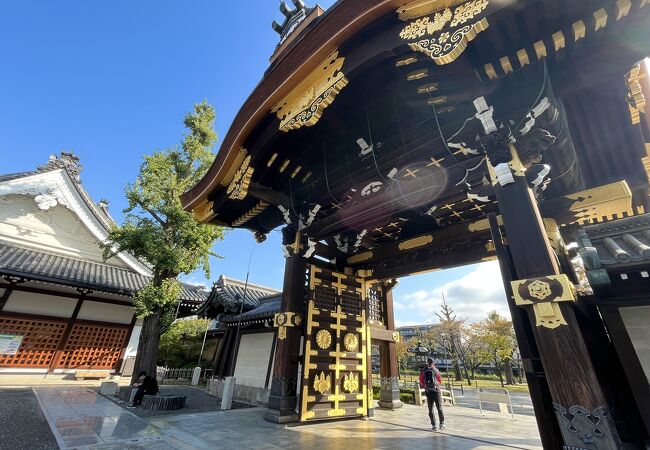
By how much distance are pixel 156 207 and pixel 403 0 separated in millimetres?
10365

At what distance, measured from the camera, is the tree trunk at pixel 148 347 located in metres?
9.42

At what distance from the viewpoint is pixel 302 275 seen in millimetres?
6398

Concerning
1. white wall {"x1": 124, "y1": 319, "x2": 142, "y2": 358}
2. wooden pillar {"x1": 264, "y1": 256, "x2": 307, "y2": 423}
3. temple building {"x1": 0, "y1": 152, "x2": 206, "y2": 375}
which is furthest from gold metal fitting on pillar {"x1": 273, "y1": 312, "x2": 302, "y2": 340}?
white wall {"x1": 124, "y1": 319, "x2": 142, "y2": 358}

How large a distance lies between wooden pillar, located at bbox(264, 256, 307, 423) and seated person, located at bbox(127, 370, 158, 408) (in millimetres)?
4785

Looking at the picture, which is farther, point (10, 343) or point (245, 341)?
point (245, 341)

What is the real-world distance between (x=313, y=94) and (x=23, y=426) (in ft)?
25.9

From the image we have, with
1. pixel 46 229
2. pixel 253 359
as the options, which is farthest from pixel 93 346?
pixel 253 359

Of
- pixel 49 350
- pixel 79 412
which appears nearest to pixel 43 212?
pixel 49 350

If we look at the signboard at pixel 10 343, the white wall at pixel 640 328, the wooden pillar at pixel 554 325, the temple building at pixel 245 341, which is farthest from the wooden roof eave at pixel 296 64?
the signboard at pixel 10 343

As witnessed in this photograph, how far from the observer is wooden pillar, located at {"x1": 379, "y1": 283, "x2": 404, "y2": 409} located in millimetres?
8562

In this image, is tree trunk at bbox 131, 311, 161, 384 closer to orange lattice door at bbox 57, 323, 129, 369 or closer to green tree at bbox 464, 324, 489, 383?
orange lattice door at bbox 57, 323, 129, 369

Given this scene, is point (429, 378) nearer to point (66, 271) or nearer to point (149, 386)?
point (149, 386)

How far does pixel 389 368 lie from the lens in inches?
353

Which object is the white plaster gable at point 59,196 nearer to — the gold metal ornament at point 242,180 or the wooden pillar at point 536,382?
the gold metal ornament at point 242,180
